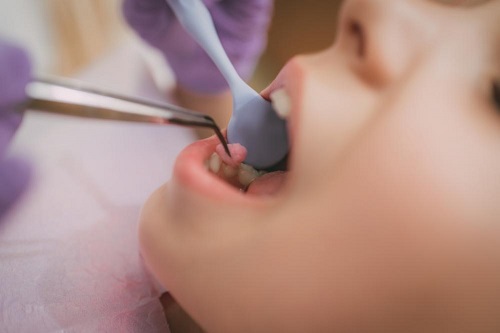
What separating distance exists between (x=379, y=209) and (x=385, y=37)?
0.44 feet

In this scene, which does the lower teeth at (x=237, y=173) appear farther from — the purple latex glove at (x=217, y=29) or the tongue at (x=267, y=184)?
the purple latex glove at (x=217, y=29)

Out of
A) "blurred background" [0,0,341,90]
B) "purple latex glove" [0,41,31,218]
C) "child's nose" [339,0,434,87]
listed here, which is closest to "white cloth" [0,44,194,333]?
"purple latex glove" [0,41,31,218]

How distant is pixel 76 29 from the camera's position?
0.96 meters

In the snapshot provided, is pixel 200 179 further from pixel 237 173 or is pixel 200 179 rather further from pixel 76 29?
pixel 76 29

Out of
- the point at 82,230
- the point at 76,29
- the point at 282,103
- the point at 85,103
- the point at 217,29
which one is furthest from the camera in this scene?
the point at 76,29

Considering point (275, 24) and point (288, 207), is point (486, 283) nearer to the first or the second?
point (288, 207)

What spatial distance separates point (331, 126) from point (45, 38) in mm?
736

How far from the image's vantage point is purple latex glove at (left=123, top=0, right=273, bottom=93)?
0.71m

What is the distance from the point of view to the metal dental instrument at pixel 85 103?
33cm

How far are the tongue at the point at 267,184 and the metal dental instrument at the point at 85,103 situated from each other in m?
0.11

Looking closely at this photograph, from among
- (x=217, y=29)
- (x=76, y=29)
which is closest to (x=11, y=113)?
(x=217, y=29)

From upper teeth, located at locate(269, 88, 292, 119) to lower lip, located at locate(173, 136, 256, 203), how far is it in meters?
0.08

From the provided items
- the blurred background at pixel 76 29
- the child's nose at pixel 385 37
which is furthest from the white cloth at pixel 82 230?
the child's nose at pixel 385 37

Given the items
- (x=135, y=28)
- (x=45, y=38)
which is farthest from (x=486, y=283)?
(x=45, y=38)
